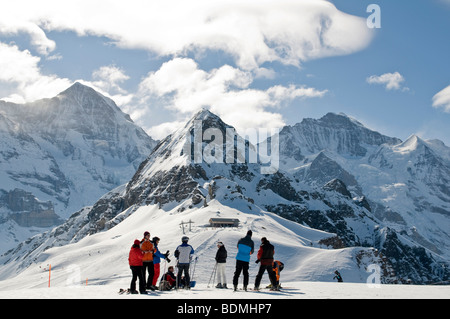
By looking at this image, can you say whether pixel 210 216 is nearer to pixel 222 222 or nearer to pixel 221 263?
pixel 222 222

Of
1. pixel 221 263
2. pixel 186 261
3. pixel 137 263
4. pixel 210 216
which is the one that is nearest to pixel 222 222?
pixel 210 216

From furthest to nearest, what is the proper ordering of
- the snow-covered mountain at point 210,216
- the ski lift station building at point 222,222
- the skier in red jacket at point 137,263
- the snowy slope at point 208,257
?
the ski lift station building at point 222,222 → the snow-covered mountain at point 210,216 → the snowy slope at point 208,257 → the skier in red jacket at point 137,263

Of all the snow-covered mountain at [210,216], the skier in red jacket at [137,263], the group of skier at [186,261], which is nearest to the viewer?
the skier in red jacket at [137,263]

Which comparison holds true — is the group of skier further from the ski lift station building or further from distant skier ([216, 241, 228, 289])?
the ski lift station building

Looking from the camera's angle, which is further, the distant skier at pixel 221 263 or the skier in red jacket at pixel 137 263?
the distant skier at pixel 221 263

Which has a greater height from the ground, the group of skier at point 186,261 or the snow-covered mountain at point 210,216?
the snow-covered mountain at point 210,216

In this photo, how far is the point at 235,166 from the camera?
7505 inches

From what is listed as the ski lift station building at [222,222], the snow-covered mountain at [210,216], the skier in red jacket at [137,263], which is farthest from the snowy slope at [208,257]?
the skier in red jacket at [137,263]

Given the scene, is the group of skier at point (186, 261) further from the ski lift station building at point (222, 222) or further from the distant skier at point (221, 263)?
the ski lift station building at point (222, 222)

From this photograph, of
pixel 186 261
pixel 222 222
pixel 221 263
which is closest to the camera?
pixel 186 261

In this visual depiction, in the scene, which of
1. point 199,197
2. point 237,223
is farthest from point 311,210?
point 237,223

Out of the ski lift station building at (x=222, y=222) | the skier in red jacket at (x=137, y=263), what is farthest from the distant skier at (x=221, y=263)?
the ski lift station building at (x=222, y=222)

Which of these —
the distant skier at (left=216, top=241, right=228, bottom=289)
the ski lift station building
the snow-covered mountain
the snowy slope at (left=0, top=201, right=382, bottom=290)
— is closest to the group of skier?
the distant skier at (left=216, top=241, right=228, bottom=289)
